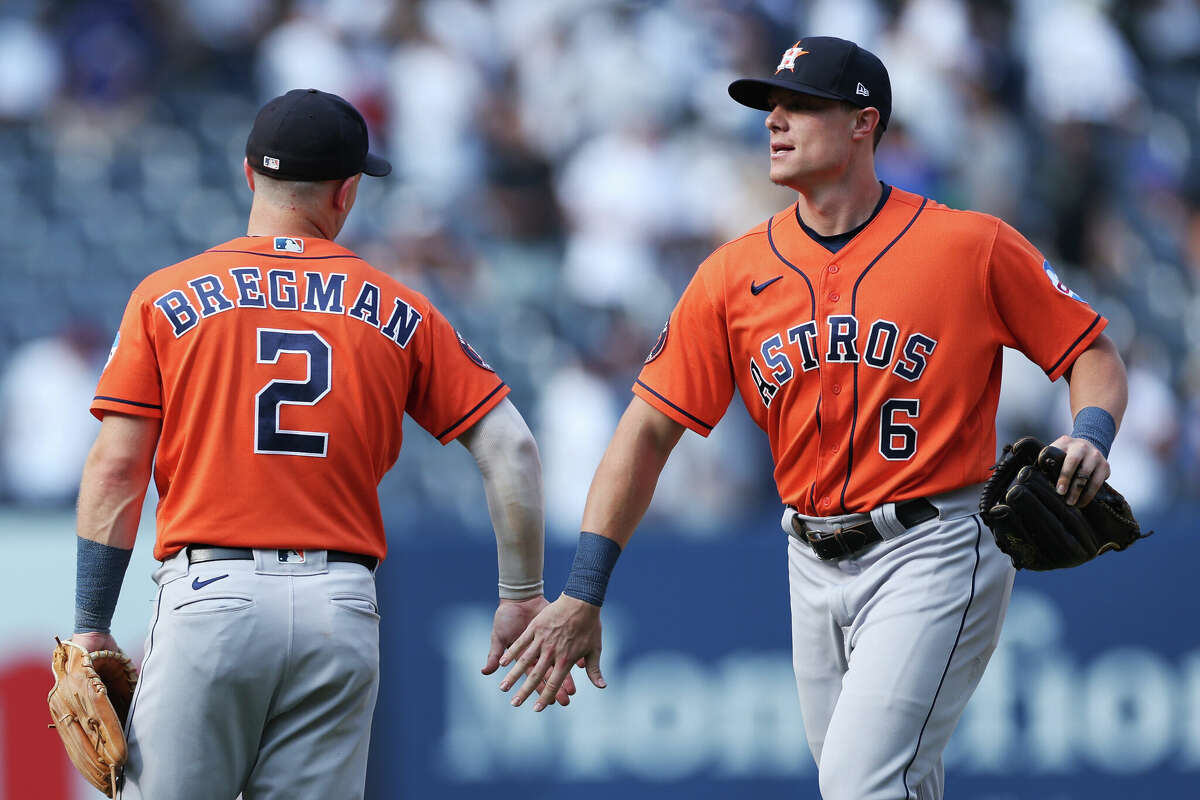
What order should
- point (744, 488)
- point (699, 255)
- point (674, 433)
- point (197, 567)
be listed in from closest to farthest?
point (197, 567) < point (674, 433) < point (744, 488) < point (699, 255)

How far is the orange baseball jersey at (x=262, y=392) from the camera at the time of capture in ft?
12.4

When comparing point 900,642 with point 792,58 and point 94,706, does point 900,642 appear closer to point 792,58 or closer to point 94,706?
point 792,58

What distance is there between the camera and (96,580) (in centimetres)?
385

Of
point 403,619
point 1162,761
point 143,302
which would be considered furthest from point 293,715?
point 1162,761

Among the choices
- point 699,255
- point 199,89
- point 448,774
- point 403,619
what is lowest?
point 448,774

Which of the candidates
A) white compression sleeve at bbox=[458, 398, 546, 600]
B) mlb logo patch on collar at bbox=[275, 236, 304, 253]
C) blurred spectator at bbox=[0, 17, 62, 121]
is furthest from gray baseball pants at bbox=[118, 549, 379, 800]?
blurred spectator at bbox=[0, 17, 62, 121]

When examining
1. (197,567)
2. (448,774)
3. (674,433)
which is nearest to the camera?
(197,567)

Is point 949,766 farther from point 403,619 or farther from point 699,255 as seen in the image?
point 699,255

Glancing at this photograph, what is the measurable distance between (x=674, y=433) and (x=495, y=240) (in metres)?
6.32

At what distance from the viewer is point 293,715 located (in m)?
3.78

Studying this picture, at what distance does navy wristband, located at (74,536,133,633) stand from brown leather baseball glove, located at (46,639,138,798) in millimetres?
89

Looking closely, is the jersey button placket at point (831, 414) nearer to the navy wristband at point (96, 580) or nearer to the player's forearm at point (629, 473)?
the player's forearm at point (629, 473)

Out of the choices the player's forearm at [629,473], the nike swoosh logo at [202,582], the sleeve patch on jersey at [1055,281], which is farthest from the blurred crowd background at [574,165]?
the nike swoosh logo at [202,582]

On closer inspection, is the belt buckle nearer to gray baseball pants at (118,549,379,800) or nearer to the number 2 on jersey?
gray baseball pants at (118,549,379,800)
